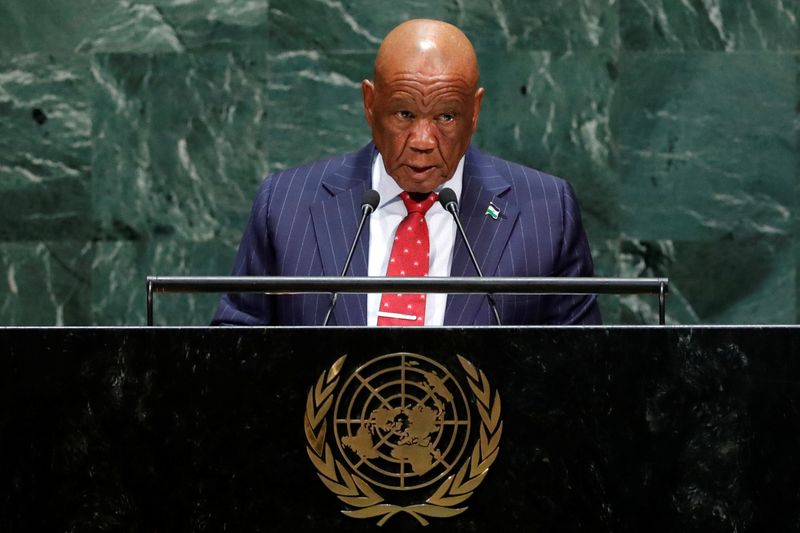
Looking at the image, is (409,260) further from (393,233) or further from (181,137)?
(181,137)

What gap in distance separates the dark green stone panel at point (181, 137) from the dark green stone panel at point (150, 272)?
6 centimetres

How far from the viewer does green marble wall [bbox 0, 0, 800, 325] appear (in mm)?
5289

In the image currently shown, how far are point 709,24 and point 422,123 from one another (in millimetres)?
2343

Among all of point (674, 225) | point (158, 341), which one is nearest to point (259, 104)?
point (674, 225)

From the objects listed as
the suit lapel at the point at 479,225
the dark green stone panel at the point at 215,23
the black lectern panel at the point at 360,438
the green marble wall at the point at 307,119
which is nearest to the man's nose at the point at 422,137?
the suit lapel at the point at 479,225

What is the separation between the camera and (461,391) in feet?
7.74

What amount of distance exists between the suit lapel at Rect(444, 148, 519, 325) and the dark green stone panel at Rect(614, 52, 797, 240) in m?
1.79

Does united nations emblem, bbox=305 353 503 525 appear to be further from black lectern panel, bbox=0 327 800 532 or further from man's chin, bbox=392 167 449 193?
man's chin, bbox=392 167 449 193

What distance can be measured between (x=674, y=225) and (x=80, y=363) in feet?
11.2

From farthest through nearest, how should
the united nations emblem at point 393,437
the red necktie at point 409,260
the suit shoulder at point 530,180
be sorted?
the suit shoulder at point 530,180 → the red necktie at point 409,260 → the united nations emblem at point 393,437

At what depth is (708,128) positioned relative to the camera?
534 cm

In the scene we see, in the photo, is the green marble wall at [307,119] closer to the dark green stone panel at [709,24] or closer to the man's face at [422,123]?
the dark green stone panel at [709,24]

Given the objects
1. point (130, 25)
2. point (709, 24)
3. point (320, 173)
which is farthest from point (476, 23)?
point (320, 173)

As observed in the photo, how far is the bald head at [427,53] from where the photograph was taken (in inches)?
131
